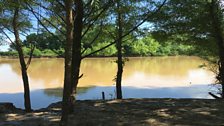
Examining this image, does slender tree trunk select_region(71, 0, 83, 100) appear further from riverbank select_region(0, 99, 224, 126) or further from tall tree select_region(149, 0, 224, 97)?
tall tree select_region(149, 0, 224, 97)

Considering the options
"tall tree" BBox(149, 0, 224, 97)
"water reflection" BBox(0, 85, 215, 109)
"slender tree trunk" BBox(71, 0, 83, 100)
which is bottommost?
"water reflection" BBox(0, 85, 215, 109)

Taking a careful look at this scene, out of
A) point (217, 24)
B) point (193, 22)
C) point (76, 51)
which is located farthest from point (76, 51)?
point (217, 24)

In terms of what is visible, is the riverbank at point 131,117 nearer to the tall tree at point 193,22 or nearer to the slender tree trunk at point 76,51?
the slender tree trunk at point 76,51

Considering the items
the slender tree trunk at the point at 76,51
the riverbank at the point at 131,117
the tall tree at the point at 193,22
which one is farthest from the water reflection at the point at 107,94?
the slender tree trunk at the point at 76,51

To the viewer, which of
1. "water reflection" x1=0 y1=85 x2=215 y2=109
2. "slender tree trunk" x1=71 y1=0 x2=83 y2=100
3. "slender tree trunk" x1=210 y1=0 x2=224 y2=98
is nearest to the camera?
"slender tree trunk" x1=71 y1=0 x2=83 y2=100

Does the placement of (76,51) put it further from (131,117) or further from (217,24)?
(217,24)

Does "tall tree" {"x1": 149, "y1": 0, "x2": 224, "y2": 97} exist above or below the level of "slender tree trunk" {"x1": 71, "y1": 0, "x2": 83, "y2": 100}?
above

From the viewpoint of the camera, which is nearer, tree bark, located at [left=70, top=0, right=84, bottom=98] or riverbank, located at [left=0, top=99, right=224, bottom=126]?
riverbank, located at [left=0, top=99, right=224, bottom=126]

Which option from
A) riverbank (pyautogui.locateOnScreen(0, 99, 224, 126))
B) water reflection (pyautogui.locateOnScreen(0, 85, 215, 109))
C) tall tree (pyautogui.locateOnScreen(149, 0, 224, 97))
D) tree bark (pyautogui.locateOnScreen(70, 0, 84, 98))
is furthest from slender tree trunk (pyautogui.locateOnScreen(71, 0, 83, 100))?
water reflection (pyautogui.locateOnScreen(0, 85, 215, 109))

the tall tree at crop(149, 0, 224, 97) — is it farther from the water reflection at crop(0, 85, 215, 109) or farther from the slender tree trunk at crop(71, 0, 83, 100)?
the water reflection at crop(0, 85, 215, 109)

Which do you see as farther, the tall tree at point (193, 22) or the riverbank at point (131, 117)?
the tall tree at point (193, 22)

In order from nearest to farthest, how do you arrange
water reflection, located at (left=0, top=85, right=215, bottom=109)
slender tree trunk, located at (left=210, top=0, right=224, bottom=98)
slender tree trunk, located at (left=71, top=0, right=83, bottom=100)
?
slender tree trunk, located at (left=71, top=0, right=83, bottom=100), slender tree trunk, located at (left=210, top=0, right=224, bottom=98), water reflection, located at (left=0, top=85, right=215, bottom=109)

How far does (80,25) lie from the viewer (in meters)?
9.09

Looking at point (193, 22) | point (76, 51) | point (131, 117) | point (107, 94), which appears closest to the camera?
point (131, 117)
